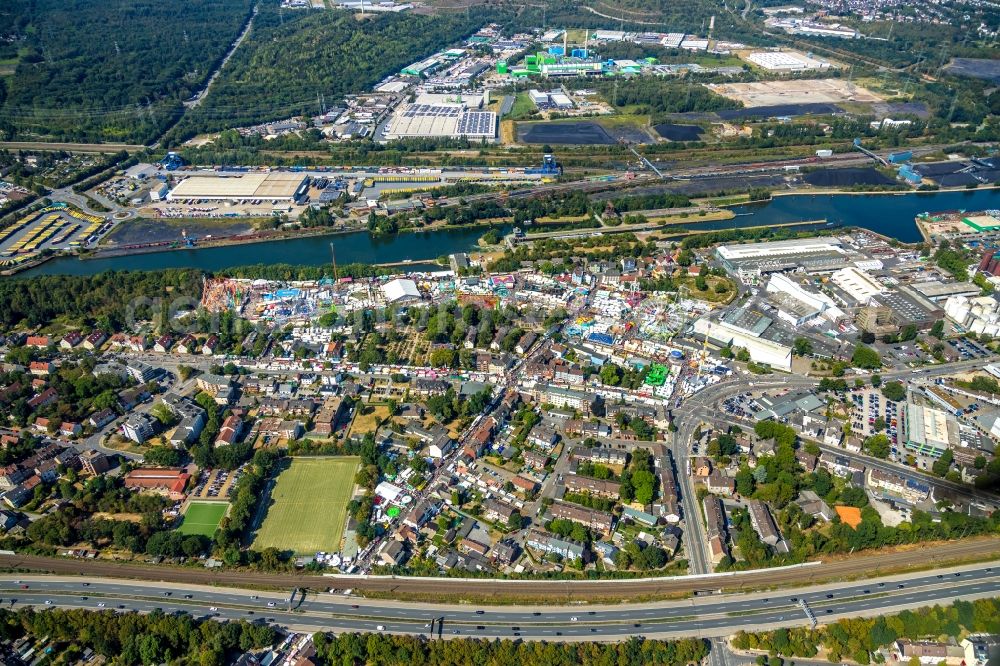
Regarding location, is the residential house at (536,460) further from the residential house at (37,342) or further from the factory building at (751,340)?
the residential house at (37,342)

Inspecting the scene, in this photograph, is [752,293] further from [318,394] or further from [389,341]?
[318,394]

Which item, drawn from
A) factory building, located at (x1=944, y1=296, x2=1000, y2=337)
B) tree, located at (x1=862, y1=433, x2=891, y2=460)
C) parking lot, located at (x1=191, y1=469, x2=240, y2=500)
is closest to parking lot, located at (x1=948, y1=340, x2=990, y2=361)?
factory building, located at (x1=944, y1=296, x2=1000, y2=337)

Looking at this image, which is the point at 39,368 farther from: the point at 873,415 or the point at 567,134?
the point at 567,134

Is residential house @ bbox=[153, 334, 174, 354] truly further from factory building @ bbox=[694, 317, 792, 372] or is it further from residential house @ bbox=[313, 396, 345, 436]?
factory building @ bbox=[694, 317, 792, 372]

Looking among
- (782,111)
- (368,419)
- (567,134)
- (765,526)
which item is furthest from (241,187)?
(782,111)

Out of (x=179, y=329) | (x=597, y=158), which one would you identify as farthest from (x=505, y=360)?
(x=597, y=158)
